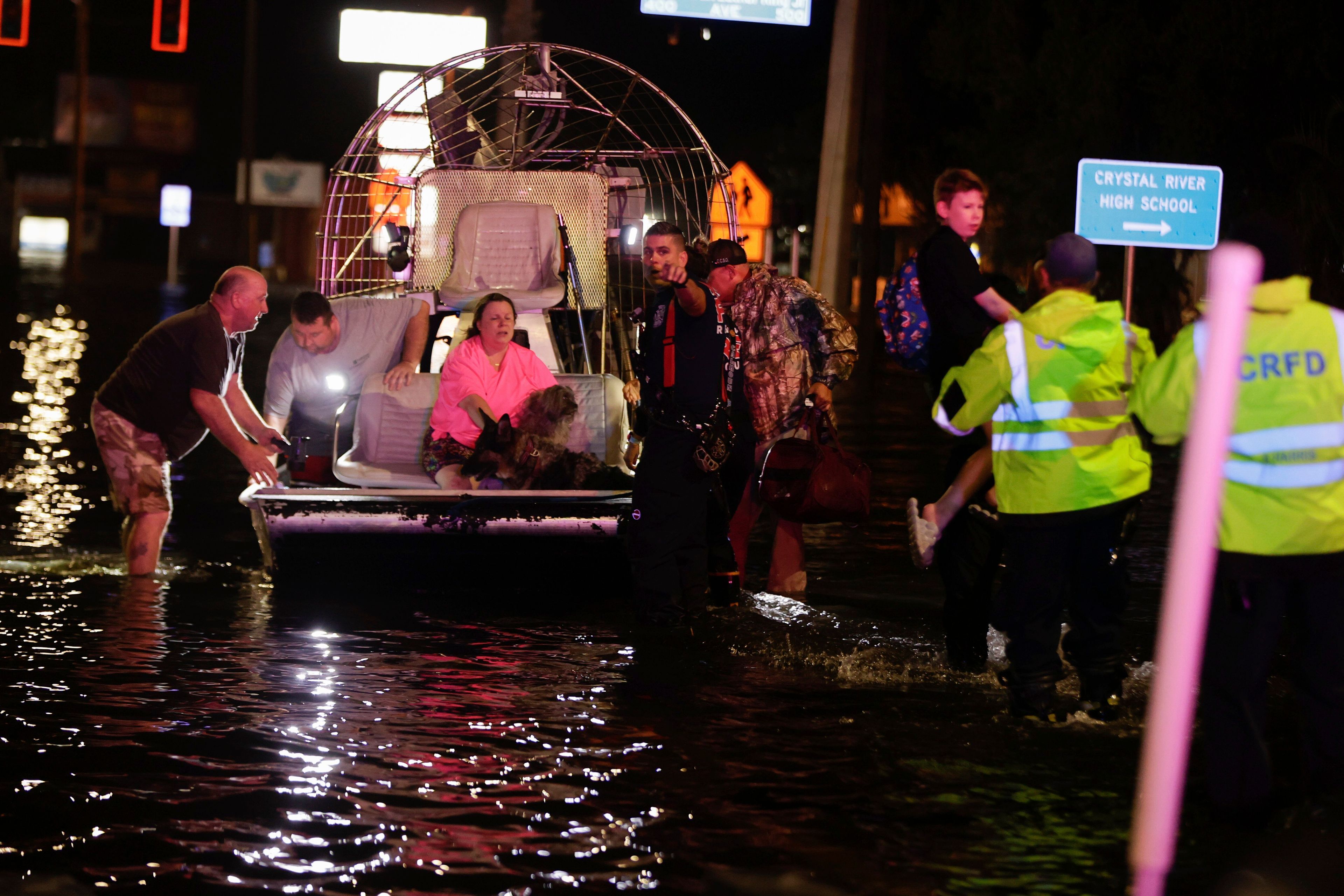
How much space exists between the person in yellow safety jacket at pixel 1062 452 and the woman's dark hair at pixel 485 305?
418 centimetres

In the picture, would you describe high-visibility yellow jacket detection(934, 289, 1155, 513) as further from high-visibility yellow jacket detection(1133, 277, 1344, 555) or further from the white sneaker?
high-visibility yellow jacket detection(1133, 277, 1344, 555)

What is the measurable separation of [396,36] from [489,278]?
41.0 metres

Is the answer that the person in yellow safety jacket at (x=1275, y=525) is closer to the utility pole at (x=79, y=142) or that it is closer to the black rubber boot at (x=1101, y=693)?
the black rubber boot at (x=1101, y=693)

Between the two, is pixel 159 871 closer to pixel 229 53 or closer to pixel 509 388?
pixel 509 388

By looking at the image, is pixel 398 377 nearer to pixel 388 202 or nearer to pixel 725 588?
pixel 725 588

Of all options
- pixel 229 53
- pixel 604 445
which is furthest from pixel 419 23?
pixel 604 445

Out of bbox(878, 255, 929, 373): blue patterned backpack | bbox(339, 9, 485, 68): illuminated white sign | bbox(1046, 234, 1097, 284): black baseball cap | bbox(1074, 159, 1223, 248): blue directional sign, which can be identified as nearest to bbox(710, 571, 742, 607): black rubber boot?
bbox(878, 255, 929, 373): blue patterned backpack

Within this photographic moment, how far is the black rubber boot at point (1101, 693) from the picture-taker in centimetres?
639

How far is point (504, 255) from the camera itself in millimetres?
11688

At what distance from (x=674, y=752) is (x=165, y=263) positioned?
66.1 m

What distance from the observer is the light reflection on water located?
36.5 feet

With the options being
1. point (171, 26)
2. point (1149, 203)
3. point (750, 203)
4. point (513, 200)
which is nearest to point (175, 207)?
point (171, 26)

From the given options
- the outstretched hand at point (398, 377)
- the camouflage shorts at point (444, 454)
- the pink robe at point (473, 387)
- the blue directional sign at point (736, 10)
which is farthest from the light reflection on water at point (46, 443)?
the blue directional sign at point (736, 10)

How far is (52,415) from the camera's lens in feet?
56.2
